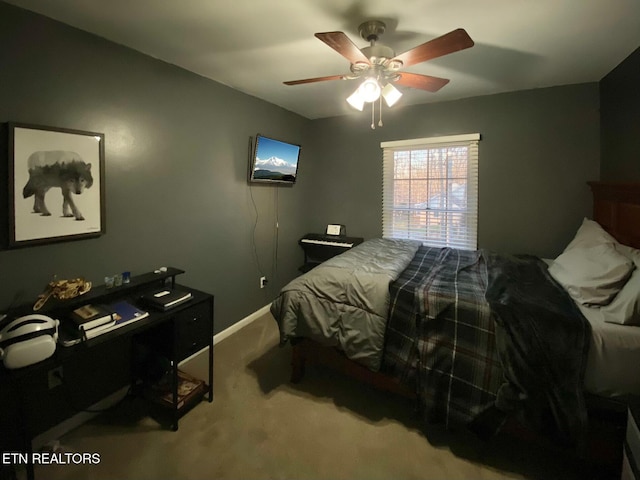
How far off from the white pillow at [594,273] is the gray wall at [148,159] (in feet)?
9.07

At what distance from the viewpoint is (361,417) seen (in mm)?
1988

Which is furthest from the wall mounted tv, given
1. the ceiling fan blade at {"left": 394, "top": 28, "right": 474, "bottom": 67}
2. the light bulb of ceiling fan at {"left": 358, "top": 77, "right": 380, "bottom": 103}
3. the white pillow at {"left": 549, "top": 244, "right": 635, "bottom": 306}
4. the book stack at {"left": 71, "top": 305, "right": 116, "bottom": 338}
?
the white pillow at {"left": 549, "top": 244, "right": 635, "bottom": 306}

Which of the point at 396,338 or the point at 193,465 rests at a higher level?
the point at 396,338

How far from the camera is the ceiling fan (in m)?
1.49

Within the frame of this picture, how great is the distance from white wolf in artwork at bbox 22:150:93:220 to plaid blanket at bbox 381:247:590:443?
209 cm

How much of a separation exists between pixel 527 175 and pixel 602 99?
844 mm

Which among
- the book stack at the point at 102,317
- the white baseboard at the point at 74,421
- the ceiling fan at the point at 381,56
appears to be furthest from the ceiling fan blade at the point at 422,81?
the white baseboard at the point at 74,421

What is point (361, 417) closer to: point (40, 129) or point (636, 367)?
point (636, 367)

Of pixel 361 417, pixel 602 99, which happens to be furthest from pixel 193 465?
pixel 602 99

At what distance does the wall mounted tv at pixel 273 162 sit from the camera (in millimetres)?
3123

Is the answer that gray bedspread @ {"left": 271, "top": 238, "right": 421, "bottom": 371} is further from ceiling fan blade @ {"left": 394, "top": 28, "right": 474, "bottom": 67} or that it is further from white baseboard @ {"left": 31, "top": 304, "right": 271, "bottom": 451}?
ceiling fan blade @ {"left": 394, "top": 28, "right": 474, "bottom": 67}

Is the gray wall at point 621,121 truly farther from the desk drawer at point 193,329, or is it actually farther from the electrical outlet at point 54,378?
the electrical outlet at point 54,378

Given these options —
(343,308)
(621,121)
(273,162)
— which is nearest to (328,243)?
(273,162)

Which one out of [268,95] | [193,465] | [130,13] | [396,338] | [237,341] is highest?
[268,95]
